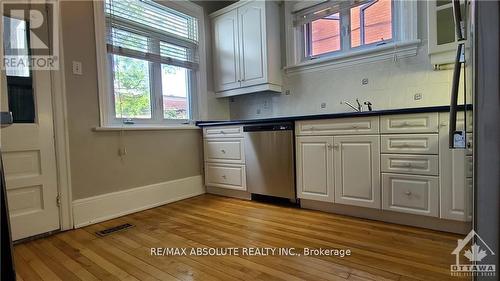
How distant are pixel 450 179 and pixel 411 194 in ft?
0.85

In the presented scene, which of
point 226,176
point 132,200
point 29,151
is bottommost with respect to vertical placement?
point 132,200

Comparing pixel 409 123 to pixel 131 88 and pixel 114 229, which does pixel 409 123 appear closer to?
pixel 114 229

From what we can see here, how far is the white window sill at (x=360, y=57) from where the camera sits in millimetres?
2412

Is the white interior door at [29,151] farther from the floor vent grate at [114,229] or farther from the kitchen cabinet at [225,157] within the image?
the kitchen cabinet at [225,157]

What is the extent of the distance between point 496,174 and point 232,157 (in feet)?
8.19

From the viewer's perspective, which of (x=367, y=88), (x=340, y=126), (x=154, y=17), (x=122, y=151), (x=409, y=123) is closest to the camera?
(x=409, y=123)

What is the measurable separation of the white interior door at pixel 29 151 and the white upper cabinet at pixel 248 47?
1887 millimetres

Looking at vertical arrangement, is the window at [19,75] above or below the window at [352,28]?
below

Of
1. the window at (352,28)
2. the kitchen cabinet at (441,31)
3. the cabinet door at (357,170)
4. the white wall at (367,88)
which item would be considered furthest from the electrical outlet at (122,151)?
the kitchen cabinet at (441,31)

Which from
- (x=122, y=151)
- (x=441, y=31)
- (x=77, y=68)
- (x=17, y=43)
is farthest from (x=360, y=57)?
(x=17, y=43)

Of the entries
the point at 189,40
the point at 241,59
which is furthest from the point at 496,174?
the point at 189,40

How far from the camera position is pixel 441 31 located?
2.08 meters

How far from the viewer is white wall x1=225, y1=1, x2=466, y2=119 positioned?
2334 millimetres

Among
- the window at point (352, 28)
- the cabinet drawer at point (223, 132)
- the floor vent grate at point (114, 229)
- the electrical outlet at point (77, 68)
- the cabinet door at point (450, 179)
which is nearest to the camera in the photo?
the cabinet door at point (450, 179)
